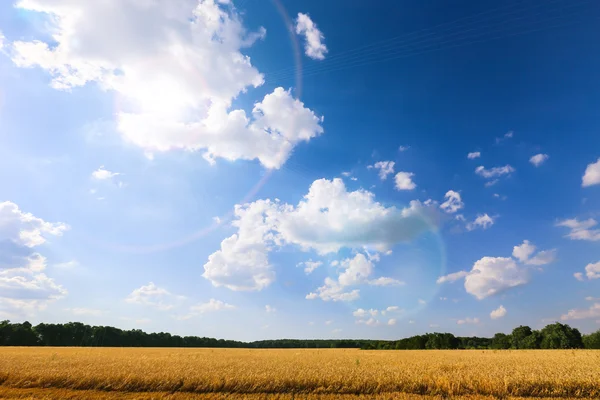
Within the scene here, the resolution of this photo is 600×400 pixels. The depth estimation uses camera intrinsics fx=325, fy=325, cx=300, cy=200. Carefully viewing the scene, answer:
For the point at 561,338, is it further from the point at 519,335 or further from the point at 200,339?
the point at 200,339

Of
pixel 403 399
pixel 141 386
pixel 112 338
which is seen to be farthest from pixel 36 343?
pixel 403 399

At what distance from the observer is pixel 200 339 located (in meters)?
154

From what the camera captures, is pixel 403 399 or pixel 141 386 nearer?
pixel 403 399

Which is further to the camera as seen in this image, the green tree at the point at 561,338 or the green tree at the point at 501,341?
the green tree at the point at 501,341

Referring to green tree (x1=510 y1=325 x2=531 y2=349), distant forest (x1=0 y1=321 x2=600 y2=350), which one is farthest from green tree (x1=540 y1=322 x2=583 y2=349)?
green tree (x1=510 y1=325 x2=531 y2=349)

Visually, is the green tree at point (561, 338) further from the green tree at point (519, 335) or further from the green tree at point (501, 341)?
the green tree at point (501, 341)

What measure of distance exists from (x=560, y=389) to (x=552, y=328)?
10475cm

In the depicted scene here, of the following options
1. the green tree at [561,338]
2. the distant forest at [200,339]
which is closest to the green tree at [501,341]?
the distant forest at [200,339]

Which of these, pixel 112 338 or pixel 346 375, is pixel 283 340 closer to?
pixel 112 338

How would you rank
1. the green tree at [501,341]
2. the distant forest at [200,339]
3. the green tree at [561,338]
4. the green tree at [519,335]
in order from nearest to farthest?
1. the green tree at [561,338]
2. the distant forest at [200,339]
3. the green tree at [519,335]
4. the green tree at [501,341]

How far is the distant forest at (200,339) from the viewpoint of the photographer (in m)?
95.4

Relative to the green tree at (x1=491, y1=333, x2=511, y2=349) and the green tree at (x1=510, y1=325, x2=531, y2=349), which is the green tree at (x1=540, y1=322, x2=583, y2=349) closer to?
the green tree at (x1=510, y1=325, x2=531, y2=349)

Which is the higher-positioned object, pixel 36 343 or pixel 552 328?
pixel 552 328

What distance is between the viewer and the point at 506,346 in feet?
358
